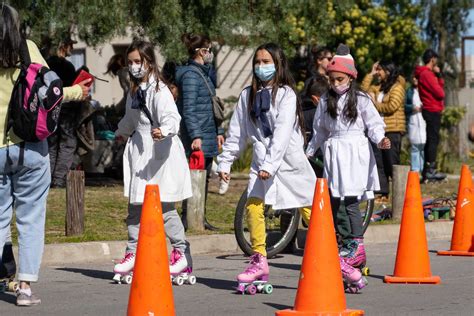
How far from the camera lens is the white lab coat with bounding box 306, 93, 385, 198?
28.5 feet

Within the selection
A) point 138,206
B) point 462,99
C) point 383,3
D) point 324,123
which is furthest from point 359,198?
point 462,99

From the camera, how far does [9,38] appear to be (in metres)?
7.26

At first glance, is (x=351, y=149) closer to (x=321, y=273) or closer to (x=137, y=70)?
(x=137, y=70)

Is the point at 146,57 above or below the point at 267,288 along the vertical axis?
above

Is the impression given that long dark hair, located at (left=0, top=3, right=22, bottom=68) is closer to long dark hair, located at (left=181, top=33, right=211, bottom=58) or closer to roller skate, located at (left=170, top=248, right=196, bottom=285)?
roller skate, located at (left=170, top=248, right=196, bottom=285)

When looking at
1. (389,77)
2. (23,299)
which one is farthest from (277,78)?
(389,77)

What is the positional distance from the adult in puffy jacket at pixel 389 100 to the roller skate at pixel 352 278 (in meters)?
6.46

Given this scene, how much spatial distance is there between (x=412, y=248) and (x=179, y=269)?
1.75 m

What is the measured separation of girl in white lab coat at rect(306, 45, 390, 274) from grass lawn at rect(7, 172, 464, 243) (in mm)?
2785

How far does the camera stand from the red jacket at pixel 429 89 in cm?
1742

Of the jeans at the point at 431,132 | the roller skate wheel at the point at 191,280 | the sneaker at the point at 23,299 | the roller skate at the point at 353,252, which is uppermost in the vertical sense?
the jeans at the point at 431,132

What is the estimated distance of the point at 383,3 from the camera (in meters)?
34.7

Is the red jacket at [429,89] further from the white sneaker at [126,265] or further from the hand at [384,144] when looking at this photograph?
the white sneaker at [126,265]

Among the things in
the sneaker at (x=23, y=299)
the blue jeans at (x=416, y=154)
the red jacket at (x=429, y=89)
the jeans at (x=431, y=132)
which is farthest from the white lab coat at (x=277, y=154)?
the blue jeans at (x=416, y=154)
